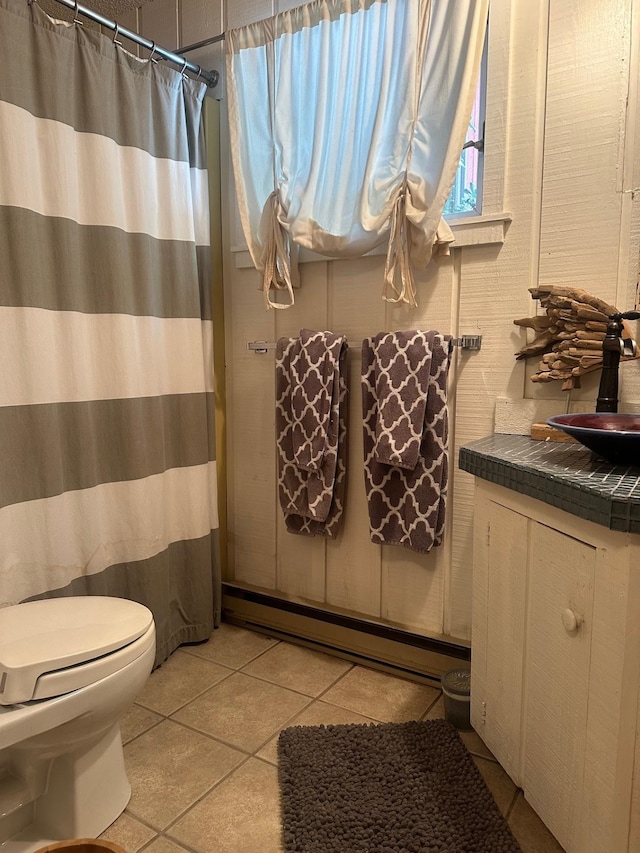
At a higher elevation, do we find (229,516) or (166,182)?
(166,182)

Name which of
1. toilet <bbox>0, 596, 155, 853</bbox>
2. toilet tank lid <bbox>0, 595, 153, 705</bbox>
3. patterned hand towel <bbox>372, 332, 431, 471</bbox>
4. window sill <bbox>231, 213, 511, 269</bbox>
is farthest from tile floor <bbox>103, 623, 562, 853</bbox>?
window sill <bbox>231, 213, 511, 269</bbox>

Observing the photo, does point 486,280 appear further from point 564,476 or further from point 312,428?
point 564,476

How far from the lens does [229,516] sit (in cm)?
238

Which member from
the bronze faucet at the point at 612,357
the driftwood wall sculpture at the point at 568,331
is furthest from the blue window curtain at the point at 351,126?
the bronze faucet at the point at 612,357

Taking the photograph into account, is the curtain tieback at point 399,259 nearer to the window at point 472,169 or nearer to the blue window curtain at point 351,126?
the blue window curtain at point 351,126

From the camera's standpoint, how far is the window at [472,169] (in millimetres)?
1722

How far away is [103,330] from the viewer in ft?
5.89

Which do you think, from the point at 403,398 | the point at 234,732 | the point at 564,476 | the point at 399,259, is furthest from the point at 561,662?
the point at 399,259

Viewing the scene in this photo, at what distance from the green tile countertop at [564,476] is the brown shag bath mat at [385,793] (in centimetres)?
77

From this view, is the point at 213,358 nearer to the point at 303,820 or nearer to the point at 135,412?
the point at 135,412

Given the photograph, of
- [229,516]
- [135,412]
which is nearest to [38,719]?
[135,412]

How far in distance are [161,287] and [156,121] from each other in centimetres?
53

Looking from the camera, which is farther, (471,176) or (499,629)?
(471,176)

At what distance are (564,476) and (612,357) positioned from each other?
49cm
